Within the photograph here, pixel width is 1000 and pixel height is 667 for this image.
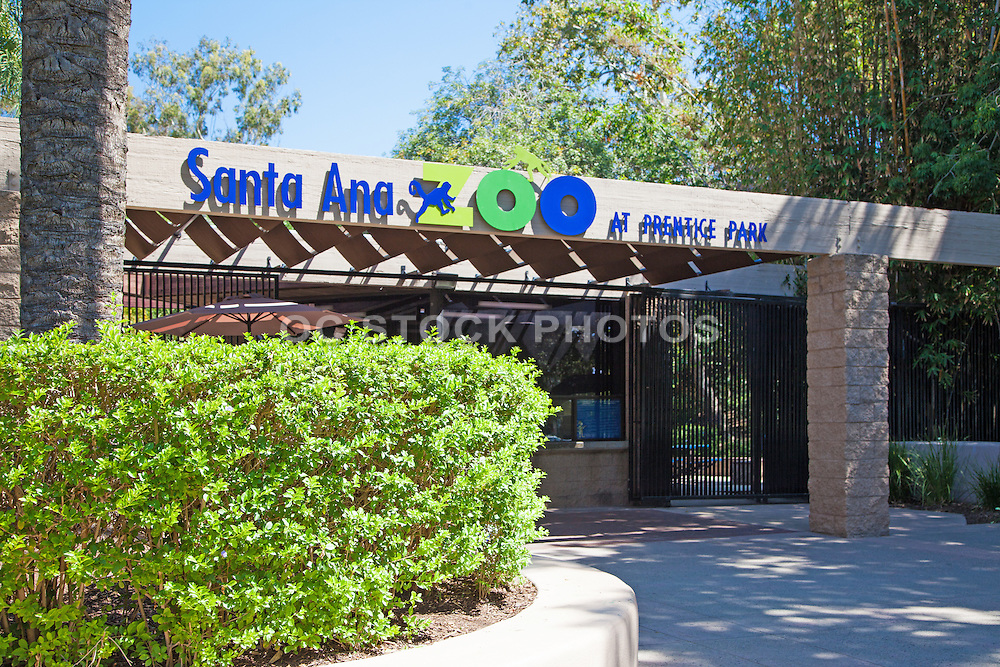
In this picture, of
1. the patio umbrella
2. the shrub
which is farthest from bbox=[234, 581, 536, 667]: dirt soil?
the shrub

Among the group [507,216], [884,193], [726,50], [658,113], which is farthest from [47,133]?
[658,113]

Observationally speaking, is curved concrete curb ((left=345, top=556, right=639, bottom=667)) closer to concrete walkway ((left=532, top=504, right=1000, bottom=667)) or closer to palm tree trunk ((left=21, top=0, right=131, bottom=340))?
concrete walkway ((left=532, top=504, right=1000, bottom=667))

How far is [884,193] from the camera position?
15211 mm

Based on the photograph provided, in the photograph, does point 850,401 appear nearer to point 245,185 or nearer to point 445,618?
point 245,185

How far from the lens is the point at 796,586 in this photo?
24.2 ft

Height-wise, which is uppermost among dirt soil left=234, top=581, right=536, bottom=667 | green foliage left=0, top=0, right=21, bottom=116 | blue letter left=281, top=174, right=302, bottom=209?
green foliage left=0, top=0, right=21, bottom=116

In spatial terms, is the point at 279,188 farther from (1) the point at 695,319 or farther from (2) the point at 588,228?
(1) the point at 695,319

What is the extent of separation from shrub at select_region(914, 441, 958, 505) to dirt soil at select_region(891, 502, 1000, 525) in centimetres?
11

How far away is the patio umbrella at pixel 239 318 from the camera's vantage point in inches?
374

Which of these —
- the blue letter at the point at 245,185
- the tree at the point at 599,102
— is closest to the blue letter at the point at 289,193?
the blue letter at the point at 245,185

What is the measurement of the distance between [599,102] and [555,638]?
26.6 metres

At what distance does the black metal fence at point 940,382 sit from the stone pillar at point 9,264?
1228 cm

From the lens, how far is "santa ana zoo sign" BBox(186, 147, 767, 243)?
7.59 m

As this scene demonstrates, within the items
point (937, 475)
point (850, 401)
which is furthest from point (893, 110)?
point (850, 401)
